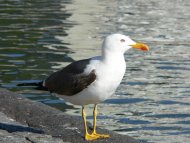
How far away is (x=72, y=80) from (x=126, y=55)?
11591 mm

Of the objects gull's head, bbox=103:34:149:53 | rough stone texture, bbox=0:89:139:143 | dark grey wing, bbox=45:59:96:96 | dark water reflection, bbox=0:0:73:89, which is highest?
gull's head, bbox=103:34:149:53

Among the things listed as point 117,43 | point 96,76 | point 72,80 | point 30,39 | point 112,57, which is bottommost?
point 30,39

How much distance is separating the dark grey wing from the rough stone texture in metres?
0.53

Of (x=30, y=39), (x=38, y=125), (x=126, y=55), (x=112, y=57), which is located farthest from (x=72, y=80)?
(x=30, y=39)

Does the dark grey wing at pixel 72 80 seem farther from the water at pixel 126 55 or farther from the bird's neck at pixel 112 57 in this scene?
the water at pixel 126 55

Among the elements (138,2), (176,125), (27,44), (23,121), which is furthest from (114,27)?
(23,121)

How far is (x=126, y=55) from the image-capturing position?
19875 millimetres

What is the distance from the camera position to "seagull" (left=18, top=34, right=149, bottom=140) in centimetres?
800

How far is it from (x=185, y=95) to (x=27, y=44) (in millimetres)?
7342

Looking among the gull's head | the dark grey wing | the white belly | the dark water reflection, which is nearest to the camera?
the white belly

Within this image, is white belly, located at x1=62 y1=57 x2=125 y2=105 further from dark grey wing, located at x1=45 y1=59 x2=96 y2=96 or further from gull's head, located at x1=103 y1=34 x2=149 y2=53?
gull's head, located at x1=103 y1=34 x2=149 y2=53

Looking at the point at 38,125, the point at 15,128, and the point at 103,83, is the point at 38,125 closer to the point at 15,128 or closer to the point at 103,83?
the point at 15,128

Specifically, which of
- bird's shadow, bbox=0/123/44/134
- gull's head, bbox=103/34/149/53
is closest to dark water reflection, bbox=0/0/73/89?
bird's shadow, bbox=0/123/44/134

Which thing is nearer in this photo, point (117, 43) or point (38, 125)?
point (117, 43)
